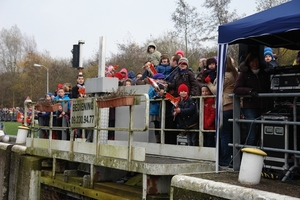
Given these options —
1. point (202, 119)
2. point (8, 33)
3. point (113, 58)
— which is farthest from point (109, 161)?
point (8, 33)

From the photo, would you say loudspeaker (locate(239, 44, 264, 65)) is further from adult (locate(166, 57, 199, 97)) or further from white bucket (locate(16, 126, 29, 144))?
white bucket (locate(16, 126, 29, 144))

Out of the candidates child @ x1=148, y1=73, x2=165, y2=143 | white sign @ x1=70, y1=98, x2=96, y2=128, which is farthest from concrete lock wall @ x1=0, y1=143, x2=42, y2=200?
child @ x1=148, y1=73, x2=165, y2=143

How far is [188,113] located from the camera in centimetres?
792

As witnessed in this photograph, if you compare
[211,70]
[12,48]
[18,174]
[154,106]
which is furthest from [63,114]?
[12,48]

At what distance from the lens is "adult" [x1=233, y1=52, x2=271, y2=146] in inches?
257

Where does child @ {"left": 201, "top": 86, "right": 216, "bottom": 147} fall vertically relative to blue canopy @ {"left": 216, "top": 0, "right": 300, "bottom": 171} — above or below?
below

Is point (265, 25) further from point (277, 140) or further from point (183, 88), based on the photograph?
point (183, 88)

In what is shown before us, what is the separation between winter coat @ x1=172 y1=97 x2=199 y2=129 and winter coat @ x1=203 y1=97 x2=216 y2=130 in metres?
0.27

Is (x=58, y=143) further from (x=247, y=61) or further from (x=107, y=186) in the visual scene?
(x=247, y=61)

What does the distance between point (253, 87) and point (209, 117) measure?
123 cm

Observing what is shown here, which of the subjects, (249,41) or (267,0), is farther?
(267,0)

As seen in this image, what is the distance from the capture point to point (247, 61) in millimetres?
6750

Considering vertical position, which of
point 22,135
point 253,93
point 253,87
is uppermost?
point 253,87

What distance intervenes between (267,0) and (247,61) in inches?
668
